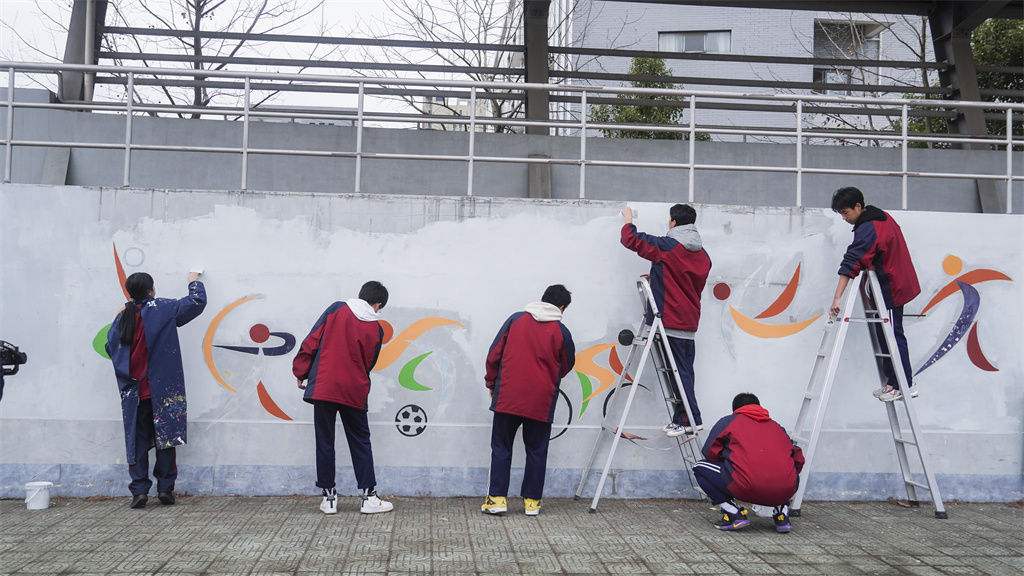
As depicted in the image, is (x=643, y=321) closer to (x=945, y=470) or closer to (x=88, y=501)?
(x=945, y=470)

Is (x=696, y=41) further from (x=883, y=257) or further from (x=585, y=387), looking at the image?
(x=585, y=387)

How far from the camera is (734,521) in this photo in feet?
18.8

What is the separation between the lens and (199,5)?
15.8m

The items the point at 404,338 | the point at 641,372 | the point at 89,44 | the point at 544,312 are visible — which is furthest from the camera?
the point at 89,44

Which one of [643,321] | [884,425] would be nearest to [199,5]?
[643,321]

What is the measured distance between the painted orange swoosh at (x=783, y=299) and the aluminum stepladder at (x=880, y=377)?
1.42ft

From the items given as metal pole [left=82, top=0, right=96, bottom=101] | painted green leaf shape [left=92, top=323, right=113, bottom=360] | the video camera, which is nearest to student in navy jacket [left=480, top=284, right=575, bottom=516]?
painted green leaf shape [left=92, top=323, right=113, bottom=360]

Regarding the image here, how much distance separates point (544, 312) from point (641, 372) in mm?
994

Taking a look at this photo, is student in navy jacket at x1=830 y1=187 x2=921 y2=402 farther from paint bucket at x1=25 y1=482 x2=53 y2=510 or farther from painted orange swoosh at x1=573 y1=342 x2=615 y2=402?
paint bucket at x1=25 y1=482 x2=53 y2=510

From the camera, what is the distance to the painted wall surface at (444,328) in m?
6.58

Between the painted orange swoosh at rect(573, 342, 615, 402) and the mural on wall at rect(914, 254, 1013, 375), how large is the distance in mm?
2695

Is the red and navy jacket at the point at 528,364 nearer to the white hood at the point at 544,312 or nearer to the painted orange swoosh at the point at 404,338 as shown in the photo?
the white hood at the point at 544,312

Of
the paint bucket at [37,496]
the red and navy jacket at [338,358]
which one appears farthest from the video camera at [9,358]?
the red and navy jacket at [338,358]

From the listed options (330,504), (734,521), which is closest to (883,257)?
(734,521)
